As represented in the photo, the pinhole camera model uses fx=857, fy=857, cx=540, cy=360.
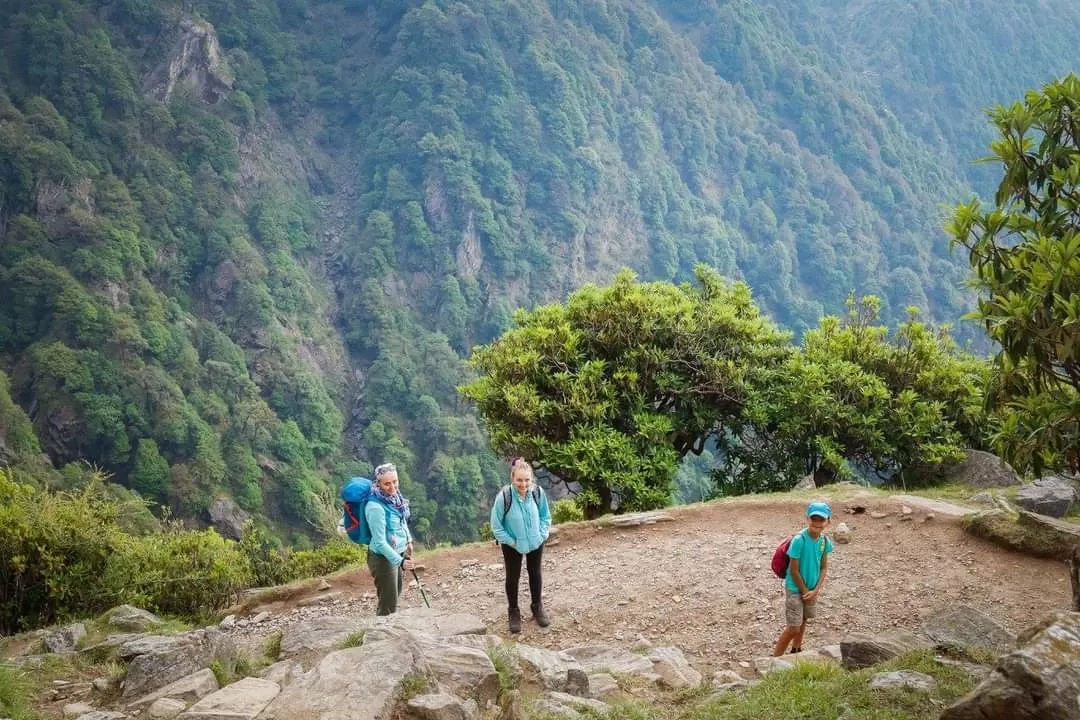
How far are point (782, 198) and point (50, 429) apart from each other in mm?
111716

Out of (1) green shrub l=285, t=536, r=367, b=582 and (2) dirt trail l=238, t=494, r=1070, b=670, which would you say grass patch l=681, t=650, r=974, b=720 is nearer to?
(2) dirt trail l=238, t=494, r=1070, b=670

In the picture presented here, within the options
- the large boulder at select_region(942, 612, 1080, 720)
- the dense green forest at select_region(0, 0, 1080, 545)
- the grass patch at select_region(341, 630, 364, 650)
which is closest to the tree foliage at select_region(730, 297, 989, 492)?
the grass patch at select_region(341, 630, 364, 650)

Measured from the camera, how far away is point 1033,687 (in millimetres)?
3838

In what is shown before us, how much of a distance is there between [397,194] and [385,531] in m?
108

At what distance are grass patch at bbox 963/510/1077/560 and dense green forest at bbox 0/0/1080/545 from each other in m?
39.3

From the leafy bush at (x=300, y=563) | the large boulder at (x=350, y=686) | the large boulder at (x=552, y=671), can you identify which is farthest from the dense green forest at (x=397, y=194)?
the large boulder at (x=350, y=686)

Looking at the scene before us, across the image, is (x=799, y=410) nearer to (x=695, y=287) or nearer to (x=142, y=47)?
(x=695, y=287)

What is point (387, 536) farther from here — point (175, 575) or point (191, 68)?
point (191, 68)

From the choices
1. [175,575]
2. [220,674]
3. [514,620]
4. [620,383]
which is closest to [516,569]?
[514,620]

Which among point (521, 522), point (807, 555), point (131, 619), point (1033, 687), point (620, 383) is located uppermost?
point (620, 383)

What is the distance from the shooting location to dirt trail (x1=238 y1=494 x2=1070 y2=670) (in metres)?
7.81

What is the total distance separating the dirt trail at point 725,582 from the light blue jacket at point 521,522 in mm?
1027

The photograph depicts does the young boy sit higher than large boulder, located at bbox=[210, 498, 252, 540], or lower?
higher

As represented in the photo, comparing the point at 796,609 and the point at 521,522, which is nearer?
the point at 796,609
